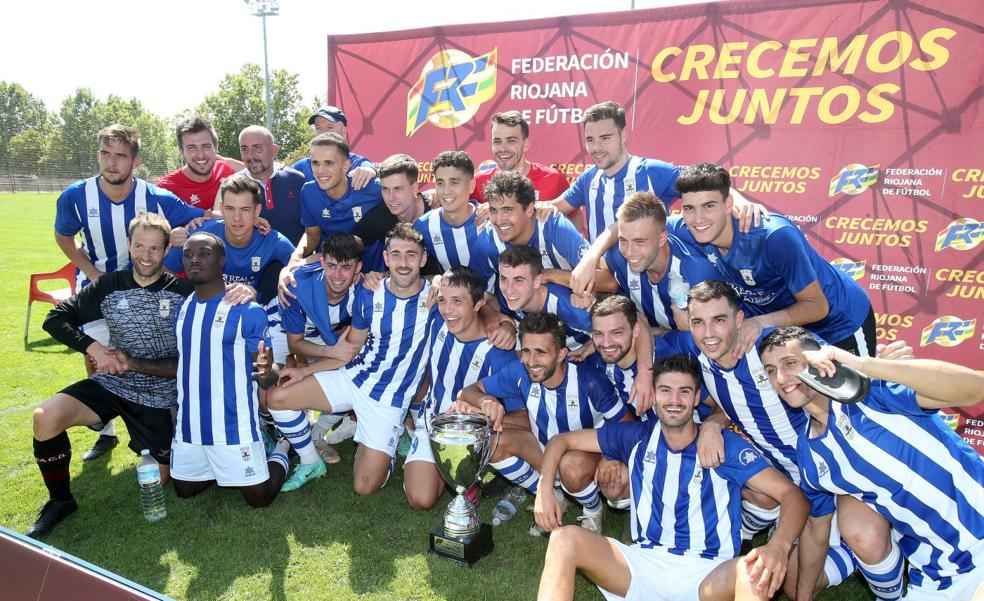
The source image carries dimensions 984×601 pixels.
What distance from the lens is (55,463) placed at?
3.78 m

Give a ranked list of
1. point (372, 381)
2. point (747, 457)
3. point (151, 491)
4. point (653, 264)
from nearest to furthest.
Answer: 1. point (747, 457)
2. point (653, 264)
3. point (151, 491)
4. point (372, 381)

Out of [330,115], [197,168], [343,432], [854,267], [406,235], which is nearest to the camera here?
[406,235]

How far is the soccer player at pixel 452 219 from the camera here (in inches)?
166

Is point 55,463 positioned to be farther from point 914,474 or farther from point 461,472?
point 914,474

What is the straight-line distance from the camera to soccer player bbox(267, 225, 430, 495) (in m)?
4.26

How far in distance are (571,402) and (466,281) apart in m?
0.95

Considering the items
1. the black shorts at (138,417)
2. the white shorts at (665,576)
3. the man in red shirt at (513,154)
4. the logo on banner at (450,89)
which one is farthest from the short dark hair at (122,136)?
the white shorts at (665,576)

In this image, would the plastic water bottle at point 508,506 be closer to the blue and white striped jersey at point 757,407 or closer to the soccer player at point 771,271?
the blue and white striped jersey at point 757,407

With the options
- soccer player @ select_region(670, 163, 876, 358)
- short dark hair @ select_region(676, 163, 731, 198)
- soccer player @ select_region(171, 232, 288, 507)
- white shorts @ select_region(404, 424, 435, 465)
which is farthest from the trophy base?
short dark hair @ select_region(676, 163, 731, 198)

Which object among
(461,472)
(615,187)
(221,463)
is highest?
(615,187)

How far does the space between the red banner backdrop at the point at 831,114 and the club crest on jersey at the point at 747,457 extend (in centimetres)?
274

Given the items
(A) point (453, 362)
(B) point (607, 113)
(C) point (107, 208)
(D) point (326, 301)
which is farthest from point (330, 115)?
(A) point (453, 362)

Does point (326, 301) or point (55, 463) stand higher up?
point (326, 301)

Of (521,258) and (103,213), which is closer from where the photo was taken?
(521,258)
